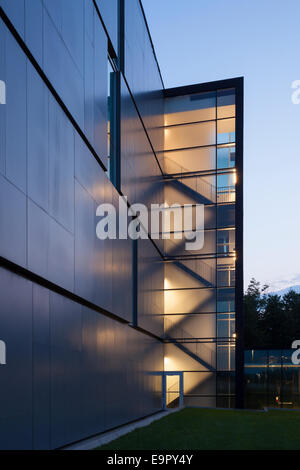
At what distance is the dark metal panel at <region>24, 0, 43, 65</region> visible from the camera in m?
11.7

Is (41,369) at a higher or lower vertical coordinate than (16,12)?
lower

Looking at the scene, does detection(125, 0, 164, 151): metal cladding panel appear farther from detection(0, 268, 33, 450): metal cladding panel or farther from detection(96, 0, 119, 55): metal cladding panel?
detection(0, 268, 33, 450): metal cladding panel

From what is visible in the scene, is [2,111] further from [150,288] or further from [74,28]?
[150,288]

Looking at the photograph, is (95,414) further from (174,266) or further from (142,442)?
(174,266)

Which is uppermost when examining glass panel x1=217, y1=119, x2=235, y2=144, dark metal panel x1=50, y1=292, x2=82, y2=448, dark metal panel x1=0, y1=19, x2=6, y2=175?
glass panel x1=217, y1=119, x2=235, y2=144

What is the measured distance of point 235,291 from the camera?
1235 inches

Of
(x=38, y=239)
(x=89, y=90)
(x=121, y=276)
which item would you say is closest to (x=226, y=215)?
(x=121, y=276)

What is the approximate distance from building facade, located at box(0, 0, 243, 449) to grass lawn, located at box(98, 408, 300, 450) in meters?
1.57

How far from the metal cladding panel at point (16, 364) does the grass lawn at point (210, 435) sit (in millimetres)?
3406

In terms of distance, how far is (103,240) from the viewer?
58.3 feet

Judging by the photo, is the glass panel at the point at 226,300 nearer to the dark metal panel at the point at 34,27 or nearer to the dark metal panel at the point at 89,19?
the dark metal panel at the point at 89,19

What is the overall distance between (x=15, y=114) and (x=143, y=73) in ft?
59.7

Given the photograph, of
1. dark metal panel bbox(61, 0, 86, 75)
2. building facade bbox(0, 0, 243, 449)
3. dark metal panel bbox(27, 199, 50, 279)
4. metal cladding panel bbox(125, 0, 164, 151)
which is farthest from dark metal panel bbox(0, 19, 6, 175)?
metal cladding panel bbox(125, 0, 164, 151)

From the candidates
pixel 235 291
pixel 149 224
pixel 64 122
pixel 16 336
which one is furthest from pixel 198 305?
pixel 16 336
